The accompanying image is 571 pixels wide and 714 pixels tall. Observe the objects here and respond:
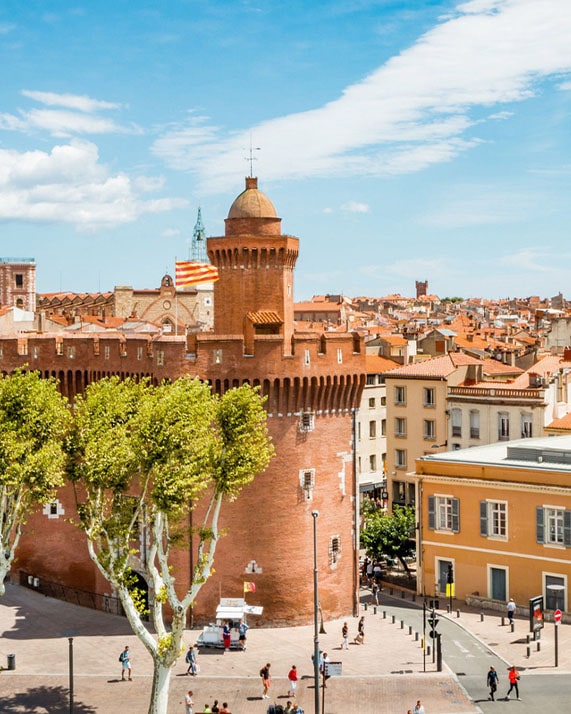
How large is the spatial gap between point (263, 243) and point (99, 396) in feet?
52.8

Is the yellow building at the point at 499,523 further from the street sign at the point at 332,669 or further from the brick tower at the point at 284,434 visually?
the street sign at the point at 332,669

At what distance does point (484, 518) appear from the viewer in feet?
169

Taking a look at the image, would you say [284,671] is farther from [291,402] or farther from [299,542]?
[291,402]

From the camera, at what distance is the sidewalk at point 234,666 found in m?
37.8

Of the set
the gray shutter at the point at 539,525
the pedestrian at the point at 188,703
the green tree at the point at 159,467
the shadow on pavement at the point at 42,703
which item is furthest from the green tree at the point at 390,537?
the shadow on pavement at the point at 42,703

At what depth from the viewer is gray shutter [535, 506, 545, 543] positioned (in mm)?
49500

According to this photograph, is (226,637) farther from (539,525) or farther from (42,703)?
(539,525)

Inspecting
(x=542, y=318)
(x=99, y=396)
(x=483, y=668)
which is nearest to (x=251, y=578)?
(x=483, y=668)

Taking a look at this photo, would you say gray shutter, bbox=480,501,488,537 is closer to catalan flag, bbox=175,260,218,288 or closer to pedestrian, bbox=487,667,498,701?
pedestrian, bbox=487,667,498,701

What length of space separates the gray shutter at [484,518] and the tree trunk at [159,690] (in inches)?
876

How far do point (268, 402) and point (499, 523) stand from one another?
13.6 meters

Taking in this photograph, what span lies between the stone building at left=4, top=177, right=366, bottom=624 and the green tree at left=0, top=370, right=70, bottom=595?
9965 millimetres

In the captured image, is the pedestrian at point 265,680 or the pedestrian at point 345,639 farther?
the pedestrian at point 345,639

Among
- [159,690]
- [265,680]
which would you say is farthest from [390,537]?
[159,690]
